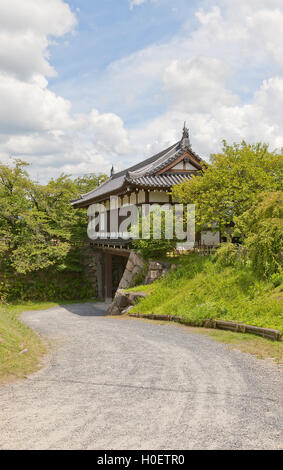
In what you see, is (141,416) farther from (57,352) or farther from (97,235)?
(97,235)

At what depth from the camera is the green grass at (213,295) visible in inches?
482

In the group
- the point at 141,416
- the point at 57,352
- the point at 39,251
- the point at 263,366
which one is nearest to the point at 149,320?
the point at 57,352

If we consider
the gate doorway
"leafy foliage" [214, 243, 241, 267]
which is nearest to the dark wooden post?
the gate doorway

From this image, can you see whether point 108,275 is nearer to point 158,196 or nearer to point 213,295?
point 158,196

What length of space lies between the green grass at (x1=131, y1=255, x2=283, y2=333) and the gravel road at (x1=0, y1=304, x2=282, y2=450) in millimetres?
3099

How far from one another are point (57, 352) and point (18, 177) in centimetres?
2173

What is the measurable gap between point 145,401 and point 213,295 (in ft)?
31.6

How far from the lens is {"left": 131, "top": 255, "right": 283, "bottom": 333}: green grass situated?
40.2 feet

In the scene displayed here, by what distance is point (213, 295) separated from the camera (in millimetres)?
15195

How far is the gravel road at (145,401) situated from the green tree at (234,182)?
11350 millimetres

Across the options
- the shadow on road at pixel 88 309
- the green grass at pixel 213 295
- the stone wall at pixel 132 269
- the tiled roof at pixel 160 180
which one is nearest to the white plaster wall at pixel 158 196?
the tiled roof at pixel 160 180

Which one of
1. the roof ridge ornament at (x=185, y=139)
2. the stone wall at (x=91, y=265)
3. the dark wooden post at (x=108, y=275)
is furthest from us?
the stone wall at (x=91, y=265)

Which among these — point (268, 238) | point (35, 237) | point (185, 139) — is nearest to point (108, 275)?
point (35, 237)

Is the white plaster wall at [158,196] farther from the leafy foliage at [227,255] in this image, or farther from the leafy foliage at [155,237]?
the leafy foliage at [227,255]
